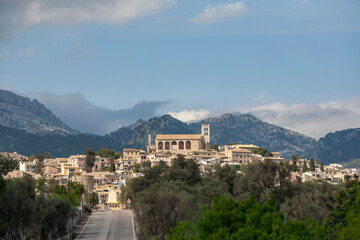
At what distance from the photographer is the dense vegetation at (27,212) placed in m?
54.8

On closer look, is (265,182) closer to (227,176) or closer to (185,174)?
(227,176)

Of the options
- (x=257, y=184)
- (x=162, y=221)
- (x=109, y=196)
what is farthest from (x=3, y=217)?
(x=109, y=196)

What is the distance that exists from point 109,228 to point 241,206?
39.4m

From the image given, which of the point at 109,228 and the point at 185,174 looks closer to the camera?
the point at 109,228

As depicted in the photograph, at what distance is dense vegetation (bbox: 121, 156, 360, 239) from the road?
2121 mm

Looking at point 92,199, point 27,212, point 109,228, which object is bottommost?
point 109,228

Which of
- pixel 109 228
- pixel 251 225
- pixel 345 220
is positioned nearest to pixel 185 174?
pixel 109 228

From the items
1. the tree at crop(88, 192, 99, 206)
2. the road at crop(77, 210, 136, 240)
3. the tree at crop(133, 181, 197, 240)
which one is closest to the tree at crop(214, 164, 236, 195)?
the road at crop(77, 210, 136, 240)

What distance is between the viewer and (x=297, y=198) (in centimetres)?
8094

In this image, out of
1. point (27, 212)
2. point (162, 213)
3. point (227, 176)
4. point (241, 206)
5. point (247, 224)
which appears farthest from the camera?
point (227, 176)

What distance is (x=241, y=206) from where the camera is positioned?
4294 cm

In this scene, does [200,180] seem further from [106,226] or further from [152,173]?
[106,226]

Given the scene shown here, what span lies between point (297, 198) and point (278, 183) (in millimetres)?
11842

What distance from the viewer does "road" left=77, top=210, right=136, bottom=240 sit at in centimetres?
7062
